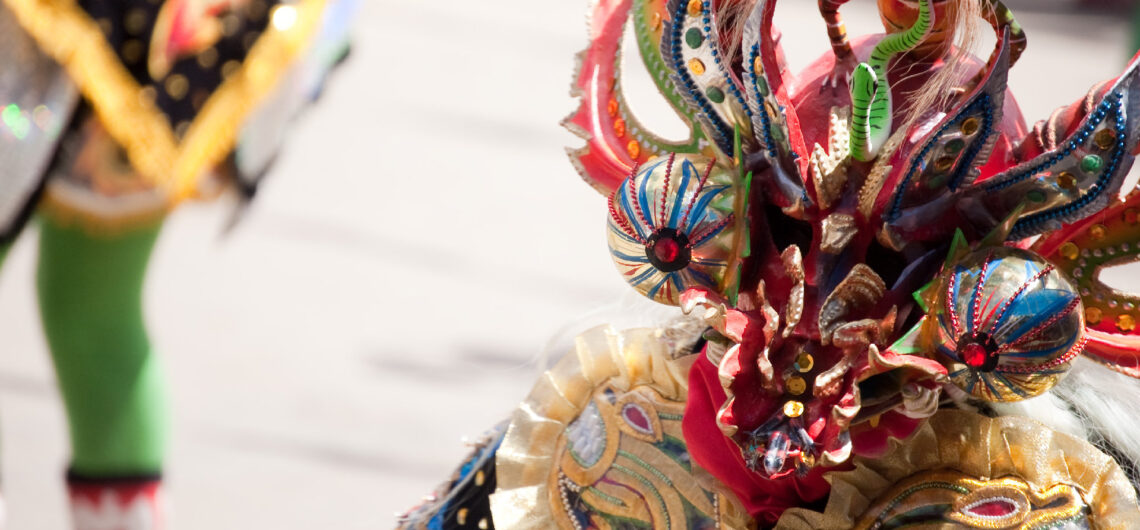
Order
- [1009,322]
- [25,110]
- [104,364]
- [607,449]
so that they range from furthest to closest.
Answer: [104,364] < [25,110] < [607,449] < [1009,322]

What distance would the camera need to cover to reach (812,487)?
963 millimetres

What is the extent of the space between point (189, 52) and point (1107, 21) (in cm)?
547

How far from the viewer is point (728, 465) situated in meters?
0.96

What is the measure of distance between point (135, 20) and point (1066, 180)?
1.13 metres

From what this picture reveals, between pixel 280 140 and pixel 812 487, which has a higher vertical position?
pixel 812 487

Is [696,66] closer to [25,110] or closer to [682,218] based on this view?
[682,218]

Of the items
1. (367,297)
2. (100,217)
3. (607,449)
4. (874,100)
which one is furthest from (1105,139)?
(367,297)

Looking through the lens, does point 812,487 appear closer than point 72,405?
Yes

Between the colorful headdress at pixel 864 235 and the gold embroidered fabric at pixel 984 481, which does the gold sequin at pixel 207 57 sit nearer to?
the colorful headdress at pixel 864 235

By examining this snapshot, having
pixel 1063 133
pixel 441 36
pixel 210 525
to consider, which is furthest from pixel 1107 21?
pixel 1063 133

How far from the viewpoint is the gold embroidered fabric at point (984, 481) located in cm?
92

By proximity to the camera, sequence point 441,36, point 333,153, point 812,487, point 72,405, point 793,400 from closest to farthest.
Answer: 1. point 793,400
2. point 812,487
3. point 72,405
4. point 333,153
5. point 441,36

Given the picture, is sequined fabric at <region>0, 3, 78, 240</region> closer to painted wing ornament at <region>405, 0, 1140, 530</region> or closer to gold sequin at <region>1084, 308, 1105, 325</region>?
painted wing ornament at <region>405, 0, 1140, 530</region>

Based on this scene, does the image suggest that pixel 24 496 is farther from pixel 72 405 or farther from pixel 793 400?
pixel 793 400
